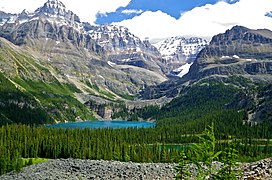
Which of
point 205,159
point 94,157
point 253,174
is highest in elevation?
point 205,159

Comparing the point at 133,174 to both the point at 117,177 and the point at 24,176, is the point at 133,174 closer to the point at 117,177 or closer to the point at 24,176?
the point at 117,177

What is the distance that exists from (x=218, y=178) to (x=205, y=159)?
3367mm

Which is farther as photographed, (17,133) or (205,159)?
(17,133)

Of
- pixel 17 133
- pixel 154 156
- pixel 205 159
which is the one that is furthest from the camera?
pixel 17 133

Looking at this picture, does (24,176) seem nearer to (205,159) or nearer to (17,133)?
(205,159)

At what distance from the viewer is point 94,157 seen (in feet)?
525

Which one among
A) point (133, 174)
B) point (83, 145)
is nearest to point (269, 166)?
point (133, 174)

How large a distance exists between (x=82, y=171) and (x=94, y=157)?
6096 cm

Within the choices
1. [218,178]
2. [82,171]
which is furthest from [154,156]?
[218,178]

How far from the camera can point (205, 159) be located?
3475 centimetres

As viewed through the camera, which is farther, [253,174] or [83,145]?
[83,145]

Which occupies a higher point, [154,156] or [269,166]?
[269,166]

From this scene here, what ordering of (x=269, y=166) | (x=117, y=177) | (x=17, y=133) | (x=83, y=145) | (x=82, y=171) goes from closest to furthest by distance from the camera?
(x=269, y=166) → (x=117, y=177) → (x=82, y=171) → (x=83, y=145) → (x=17, y=133)

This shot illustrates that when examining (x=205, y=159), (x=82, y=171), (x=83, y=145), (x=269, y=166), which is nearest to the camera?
(x=205, y=159)
